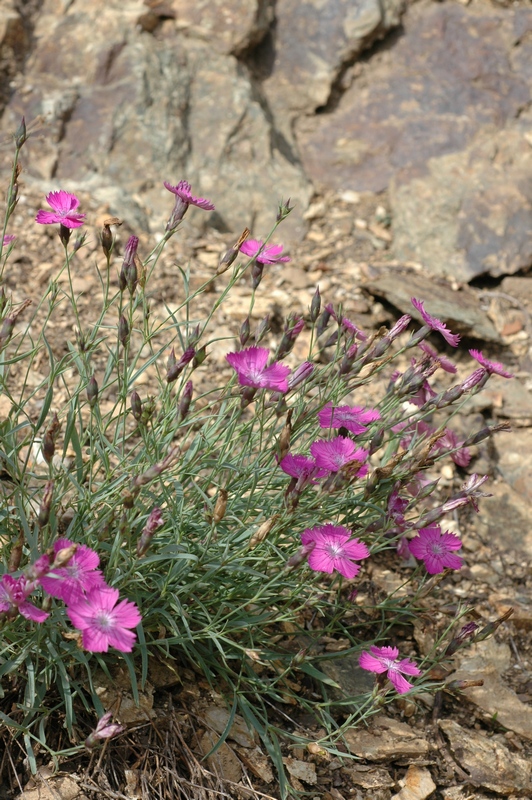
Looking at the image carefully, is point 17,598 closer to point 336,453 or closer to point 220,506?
point 220,506

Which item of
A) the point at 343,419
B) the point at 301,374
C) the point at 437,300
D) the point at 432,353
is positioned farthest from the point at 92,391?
the point at 437,300

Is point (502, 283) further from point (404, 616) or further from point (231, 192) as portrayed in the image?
point (404, 616)

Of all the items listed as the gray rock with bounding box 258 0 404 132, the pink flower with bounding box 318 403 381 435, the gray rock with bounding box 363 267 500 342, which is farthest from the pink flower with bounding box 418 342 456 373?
the gray rock with bounding box 258 0 404 132

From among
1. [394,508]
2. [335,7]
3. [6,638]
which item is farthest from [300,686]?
[335,7]

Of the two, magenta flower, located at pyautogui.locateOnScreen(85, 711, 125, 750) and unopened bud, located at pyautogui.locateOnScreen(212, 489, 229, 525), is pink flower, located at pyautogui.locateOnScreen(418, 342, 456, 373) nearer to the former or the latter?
unopened bud, located at pyautogui.locateOnScreen(212, 489, 229, 525)

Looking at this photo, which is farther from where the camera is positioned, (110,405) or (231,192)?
(231,192)

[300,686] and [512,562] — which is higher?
[300,686]

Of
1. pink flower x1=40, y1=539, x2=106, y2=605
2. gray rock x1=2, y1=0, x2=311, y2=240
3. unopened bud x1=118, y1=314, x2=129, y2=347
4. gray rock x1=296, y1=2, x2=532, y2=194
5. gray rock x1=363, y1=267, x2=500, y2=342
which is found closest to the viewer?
pink flower x1=40, y1=539, x2=106, y2=605
